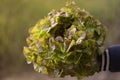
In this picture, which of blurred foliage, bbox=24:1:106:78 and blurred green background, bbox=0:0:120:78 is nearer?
blurred foliage, bbox=24:1:106:78

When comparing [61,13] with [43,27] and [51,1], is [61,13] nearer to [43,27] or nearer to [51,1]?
[43,27]

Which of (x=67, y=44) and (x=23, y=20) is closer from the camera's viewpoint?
(x=67, y=44)

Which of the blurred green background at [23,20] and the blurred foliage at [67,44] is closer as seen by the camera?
the blurred foliage at [67,44]
